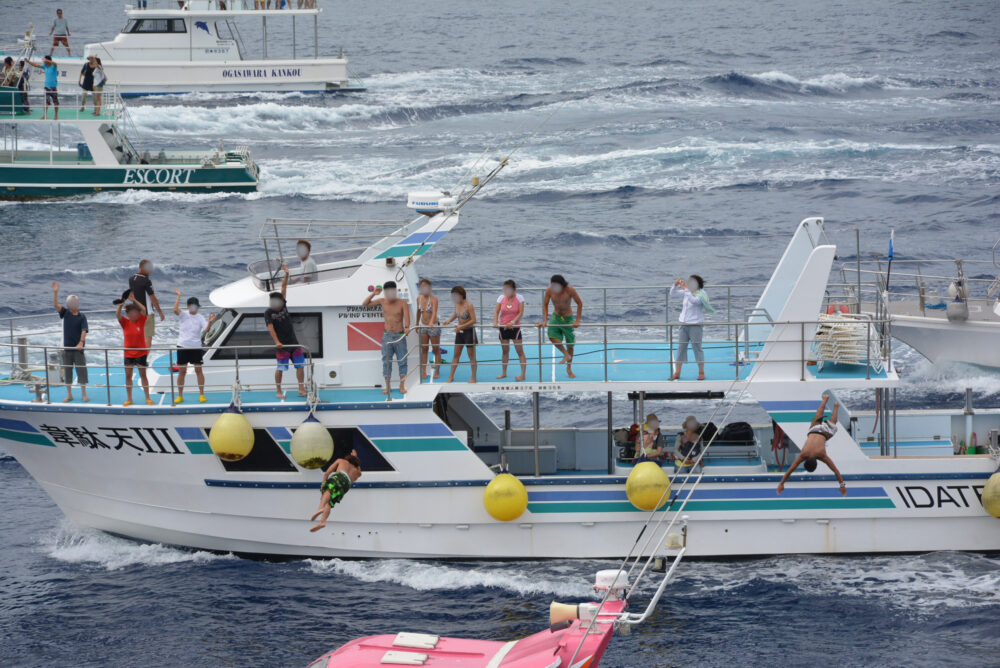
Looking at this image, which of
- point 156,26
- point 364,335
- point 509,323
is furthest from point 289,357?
point 156,26

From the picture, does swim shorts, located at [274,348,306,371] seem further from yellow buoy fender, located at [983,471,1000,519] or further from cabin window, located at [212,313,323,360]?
yellow buoy fender, located at [983,471,1000,519]

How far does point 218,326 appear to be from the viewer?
1939cm

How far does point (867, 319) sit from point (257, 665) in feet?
32.4

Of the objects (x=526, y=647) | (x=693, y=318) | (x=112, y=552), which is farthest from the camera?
(x=112, y=552)

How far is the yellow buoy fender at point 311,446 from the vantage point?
58.5 feet

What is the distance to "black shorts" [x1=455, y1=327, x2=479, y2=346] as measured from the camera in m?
18.9

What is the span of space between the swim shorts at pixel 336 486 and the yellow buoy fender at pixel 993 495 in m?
8.95

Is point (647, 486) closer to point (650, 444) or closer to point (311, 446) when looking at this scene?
point (650, 444)

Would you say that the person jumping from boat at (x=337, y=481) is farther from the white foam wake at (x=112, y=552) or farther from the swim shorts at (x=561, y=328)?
the swim shorts at (x=561, y=328)

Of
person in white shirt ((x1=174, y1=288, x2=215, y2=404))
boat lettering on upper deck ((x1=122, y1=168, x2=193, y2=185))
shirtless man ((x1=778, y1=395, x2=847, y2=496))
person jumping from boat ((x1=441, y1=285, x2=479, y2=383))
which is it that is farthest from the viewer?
boat lettering on upper deck ((x1=122, y1=168, x2=193, y2=185))

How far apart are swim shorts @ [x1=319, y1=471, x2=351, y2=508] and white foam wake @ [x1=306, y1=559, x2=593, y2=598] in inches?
69.1

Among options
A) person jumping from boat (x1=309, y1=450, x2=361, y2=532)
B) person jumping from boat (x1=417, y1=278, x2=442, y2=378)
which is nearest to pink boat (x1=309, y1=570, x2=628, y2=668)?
person jumping from boat (x1=309, y1=450, x2=361, y2=532)

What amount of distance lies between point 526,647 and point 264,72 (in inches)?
2273

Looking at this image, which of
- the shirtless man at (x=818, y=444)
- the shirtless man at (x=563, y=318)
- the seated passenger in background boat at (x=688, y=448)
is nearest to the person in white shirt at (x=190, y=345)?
the shirtless man at (x=563, y=318)
